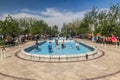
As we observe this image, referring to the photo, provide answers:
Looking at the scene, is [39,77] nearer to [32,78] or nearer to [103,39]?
[32,78]

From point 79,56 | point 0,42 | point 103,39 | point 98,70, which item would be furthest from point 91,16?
point 98,70

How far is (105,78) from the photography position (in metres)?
10.7

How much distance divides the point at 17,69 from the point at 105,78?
6.68m

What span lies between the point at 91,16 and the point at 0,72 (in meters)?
41.5

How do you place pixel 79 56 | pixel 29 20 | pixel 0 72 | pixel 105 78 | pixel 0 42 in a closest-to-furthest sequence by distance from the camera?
pixel 105 78
pixel 0 72
pixel 79 56
pixel 0 42
pixel 29 20

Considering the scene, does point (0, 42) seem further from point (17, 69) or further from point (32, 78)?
point (32, 78)

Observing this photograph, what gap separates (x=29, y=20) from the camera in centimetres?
7281

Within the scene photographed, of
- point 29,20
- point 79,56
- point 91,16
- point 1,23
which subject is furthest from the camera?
point 29,20

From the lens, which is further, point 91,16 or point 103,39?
point 91,16

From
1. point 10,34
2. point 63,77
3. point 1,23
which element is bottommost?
point 63,77

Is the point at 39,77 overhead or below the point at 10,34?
below

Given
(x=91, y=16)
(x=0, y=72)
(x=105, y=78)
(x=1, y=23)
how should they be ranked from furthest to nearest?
(x=91, y=16)
(x=1, y=23)
(x=0, y=72)
(x=105, y=78)

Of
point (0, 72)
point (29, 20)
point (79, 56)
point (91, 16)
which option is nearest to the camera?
point (0, 72)

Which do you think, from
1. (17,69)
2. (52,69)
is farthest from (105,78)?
(17,69)
